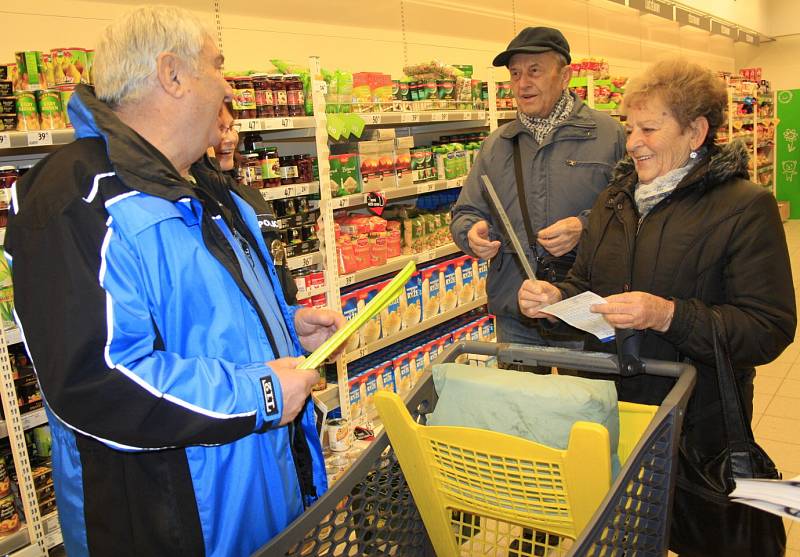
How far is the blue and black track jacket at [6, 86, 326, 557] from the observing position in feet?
3.96

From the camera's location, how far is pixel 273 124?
3.16m

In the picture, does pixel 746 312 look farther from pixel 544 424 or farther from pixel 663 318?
pixel 544 424

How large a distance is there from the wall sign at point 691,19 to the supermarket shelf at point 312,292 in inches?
310

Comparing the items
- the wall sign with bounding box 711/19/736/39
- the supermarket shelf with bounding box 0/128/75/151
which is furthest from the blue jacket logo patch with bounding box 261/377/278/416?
the wall sign with bounding box 711/19/736/39

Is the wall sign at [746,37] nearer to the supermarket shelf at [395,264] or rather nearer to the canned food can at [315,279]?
the supermarket shelf at [395,264]

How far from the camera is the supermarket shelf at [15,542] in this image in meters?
2.48

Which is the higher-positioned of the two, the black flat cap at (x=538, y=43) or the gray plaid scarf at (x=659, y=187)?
the black flat cap at (x=538, y=43)

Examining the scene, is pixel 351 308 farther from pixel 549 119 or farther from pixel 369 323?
pixel 549 119

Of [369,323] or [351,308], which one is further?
[369,323]

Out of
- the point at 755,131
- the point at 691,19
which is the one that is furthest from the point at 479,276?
the point at 755,131

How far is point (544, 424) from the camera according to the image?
1421 mm

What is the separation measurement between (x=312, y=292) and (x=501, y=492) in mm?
2214

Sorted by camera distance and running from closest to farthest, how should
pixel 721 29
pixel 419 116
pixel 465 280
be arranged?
1. pixel 419 116
2. pixel 465 280
3. pixel 721 29

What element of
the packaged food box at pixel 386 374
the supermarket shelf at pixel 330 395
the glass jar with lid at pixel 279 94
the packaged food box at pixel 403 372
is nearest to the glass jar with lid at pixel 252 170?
the glass jar with lid at pixel 279 94
